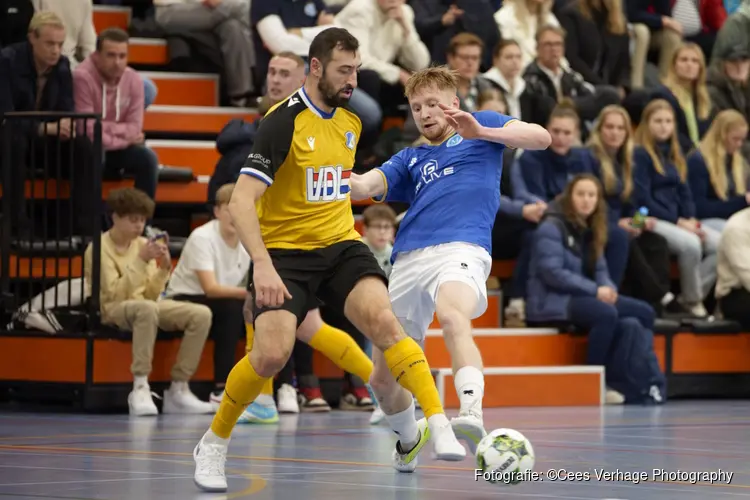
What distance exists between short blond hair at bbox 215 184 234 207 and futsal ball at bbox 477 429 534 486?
4719mm

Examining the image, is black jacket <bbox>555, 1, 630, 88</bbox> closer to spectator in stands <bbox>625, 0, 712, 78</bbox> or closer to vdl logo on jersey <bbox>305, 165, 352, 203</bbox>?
spectator in stands <bbox>625, 0, 712, 78</bbox>

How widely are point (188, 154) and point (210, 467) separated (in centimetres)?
705

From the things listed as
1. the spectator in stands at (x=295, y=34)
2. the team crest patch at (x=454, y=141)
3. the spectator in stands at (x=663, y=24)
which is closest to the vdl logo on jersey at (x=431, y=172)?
the team crest patch at (x=454, y=141)

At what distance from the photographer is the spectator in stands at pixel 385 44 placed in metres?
13.1

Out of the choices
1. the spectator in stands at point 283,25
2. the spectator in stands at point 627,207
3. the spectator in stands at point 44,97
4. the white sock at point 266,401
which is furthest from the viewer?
the spectator in stands at point 283,25

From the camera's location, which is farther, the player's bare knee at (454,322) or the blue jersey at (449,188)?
the blue jersey at (449,188)

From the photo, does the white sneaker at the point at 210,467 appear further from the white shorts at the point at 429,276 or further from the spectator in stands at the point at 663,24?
the spectator in stands at the point at 663,24

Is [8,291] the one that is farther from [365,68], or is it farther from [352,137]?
[352,137]

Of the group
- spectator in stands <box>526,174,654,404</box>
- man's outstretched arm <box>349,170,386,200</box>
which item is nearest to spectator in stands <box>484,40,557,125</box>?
spectator in stands <box>526,174,654,404</box>

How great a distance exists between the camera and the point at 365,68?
12.9 metres

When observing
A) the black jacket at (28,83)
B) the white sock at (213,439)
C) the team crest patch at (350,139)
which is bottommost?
the white sock at (213,439)

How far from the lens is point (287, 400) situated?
10422 millimetres

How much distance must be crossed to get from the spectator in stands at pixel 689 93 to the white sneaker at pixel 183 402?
6.13 m

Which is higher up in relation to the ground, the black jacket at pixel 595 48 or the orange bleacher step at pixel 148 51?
the black jacket at pixel 595 48
